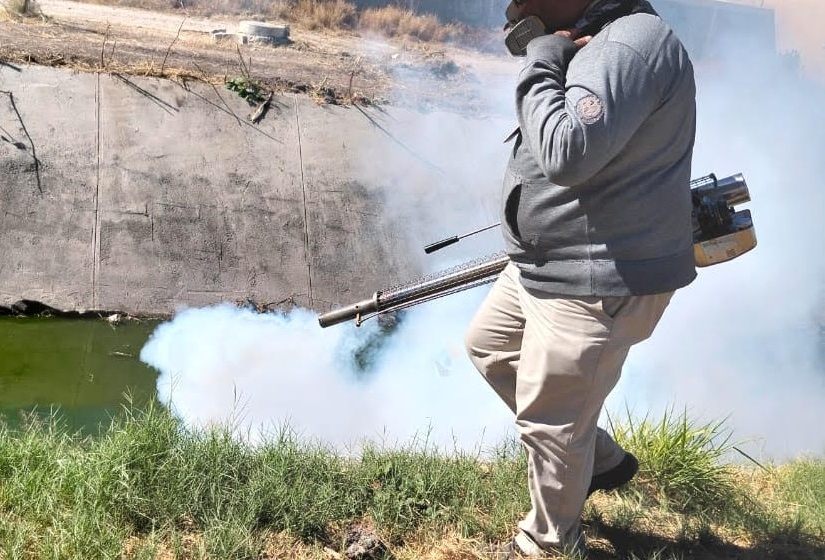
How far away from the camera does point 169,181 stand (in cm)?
843

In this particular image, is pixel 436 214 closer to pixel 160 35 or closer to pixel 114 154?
pixel 114 154

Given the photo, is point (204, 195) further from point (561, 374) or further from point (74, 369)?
point (561, 374)

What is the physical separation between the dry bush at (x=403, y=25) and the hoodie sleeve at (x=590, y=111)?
512 inches

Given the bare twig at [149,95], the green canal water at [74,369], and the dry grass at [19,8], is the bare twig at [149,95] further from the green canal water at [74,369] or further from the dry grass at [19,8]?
the green canal water at [74,369]

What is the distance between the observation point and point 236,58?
10289 mm

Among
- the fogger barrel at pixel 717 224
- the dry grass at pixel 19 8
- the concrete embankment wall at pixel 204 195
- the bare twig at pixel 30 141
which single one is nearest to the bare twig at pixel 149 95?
the concrete embankment wall at pixel 204 195

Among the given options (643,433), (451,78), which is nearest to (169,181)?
(451,78)

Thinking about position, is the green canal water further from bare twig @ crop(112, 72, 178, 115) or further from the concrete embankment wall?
bare twig @ crop(112, 72, 178, 115)

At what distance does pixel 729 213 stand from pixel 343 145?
6758 millimetres

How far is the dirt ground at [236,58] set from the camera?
30.1 ft

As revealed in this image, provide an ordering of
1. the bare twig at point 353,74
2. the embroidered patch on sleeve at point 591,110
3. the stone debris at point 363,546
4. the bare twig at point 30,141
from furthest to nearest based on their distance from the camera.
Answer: the bare twig at point 353,74 → the bare twig at point 30,141 → the stone debris at point 363,546 → the embroidered patch on sleeve at point 591,110

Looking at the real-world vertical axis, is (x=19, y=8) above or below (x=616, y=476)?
below

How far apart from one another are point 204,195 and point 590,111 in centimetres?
670

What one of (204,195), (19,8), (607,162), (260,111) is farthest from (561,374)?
(19,8)
